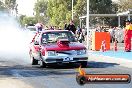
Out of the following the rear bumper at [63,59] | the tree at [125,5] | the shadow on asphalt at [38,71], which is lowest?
the shadow on asphalt at [38,71]

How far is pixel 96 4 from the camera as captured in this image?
73812 mm

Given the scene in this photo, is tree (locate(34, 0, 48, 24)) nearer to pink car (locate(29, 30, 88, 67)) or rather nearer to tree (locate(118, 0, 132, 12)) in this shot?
tree (locate(118, 0, 132, 12))

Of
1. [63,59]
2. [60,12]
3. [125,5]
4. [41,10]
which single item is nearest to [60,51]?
[63,59]

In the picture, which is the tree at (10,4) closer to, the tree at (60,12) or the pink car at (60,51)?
the tree at (60,12)

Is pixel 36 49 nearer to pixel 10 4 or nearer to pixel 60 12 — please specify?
pixel 60 12

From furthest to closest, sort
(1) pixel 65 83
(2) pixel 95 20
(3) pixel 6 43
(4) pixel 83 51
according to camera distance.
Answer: (2) pixel 95 20
(3) pixel 6 43
(4) pixel 83 51
(1) pixel 65 83

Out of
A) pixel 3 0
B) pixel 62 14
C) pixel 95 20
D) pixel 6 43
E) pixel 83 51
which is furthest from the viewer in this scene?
pixel 3 0

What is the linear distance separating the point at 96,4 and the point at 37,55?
185ft

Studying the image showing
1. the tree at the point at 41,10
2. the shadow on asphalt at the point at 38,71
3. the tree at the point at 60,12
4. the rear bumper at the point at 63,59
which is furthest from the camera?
the tree at the point at 41,10

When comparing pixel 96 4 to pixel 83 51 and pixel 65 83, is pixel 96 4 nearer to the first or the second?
pixel 83 51

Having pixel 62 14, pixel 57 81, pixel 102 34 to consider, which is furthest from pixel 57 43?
pixel 62 14

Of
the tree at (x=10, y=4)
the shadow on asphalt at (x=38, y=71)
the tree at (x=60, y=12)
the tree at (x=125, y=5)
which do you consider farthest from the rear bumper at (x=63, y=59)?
the tree at (x=10, y=4)

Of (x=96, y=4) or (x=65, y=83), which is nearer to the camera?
(x=65, y=83)

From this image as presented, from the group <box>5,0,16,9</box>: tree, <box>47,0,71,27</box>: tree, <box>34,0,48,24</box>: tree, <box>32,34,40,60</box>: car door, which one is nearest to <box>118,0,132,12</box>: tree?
<box>47,0,71,27</box>: tree
